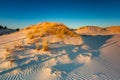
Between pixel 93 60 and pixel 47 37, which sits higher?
pixel 47 37

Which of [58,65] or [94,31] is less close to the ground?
[94,31]

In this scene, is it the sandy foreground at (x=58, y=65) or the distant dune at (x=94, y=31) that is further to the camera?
the distant dune at (x=94, y=31)

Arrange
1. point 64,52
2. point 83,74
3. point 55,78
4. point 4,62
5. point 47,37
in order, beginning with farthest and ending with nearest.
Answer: point 47,37, point 64,52, point 4,62, point 83,74, point 55,78

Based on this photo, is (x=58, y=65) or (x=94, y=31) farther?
(x=94, y=31)

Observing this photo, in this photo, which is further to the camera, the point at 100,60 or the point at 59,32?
the point at 59,32

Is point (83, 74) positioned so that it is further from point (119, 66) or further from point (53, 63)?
point (119, 66)

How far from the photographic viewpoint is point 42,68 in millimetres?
7734

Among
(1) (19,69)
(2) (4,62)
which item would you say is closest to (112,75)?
(1) (19,69)

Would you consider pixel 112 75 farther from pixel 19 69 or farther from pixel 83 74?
pixel 19 69

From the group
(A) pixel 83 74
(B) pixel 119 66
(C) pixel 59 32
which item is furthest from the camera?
(C) pixel 59 32

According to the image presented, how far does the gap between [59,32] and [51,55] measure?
4.63 metres

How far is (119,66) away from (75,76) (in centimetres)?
289

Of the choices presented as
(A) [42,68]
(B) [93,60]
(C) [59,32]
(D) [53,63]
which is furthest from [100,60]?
(C) [59,32]

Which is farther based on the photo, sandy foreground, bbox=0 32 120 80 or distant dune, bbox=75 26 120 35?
distant dune, bbox=75 26 120 35
